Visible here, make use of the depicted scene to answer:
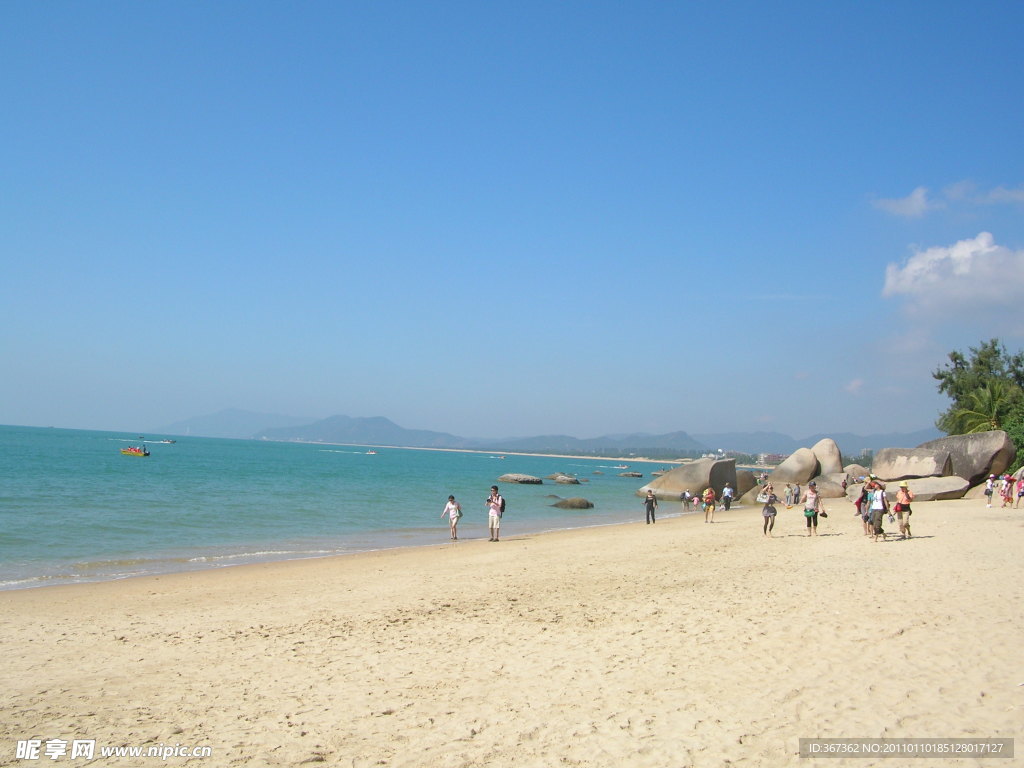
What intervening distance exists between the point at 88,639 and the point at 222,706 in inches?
158

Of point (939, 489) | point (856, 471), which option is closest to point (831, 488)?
point (856, 471)

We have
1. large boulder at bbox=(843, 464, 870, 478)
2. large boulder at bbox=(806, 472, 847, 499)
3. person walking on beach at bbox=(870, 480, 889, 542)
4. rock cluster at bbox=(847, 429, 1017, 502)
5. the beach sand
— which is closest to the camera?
the beach sand

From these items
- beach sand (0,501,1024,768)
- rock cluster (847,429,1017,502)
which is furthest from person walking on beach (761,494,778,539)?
rock cluster (847,429,1017,502)

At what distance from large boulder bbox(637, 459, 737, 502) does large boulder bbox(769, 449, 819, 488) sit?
2792mm

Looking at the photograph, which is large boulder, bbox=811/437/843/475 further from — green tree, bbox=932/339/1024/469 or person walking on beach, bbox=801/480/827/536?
person walking on beach, bbox=801/480/827/536

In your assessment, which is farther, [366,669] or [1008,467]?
[1008,467]

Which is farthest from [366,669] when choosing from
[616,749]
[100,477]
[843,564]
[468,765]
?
[100,477]

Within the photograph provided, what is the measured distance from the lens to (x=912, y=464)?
33.6 m

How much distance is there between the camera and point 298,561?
18.4 meters

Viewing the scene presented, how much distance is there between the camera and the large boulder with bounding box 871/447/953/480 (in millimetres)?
33188

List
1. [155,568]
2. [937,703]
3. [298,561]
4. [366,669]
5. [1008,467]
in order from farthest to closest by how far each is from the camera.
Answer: [1008,467]
[298,561]
[155,568]
[366,669]
[937,703]

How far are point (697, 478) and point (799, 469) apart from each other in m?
6.08

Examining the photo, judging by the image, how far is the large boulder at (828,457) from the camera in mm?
43969

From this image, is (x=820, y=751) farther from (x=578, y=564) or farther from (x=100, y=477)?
(x=100, y=477)
